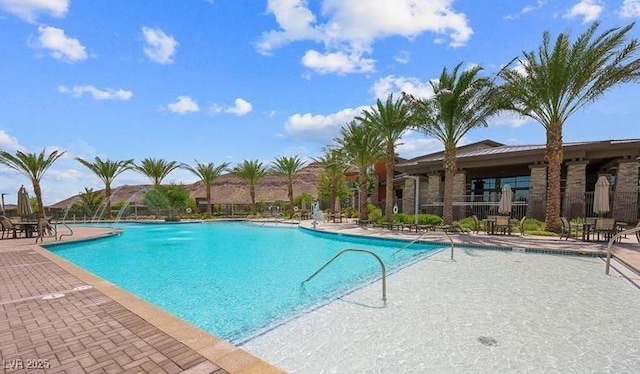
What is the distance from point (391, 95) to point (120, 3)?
14084 mm

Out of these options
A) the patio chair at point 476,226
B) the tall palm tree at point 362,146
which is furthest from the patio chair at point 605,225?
the tall palm tree at point 362,146

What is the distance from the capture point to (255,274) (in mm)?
8672

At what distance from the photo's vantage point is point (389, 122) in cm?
1952

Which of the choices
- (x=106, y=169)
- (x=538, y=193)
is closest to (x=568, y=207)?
(x=538, y=193)

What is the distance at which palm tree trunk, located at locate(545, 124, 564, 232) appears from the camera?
14.5 meters

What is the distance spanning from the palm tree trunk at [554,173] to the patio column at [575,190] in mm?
4124

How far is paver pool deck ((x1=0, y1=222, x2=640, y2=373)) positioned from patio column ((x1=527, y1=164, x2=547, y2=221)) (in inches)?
787

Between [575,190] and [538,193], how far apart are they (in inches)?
66.2

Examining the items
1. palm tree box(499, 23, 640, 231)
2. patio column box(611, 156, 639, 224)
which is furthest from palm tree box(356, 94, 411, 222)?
patio column box(611, 156, 639, 224)

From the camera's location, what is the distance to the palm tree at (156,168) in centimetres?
3562

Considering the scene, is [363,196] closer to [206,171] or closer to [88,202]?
[206,171]

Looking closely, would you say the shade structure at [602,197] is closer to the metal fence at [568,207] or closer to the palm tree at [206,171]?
the metal fence at [568,207]

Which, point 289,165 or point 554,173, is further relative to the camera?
point 289,165

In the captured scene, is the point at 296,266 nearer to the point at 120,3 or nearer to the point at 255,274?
the point at 255,274
